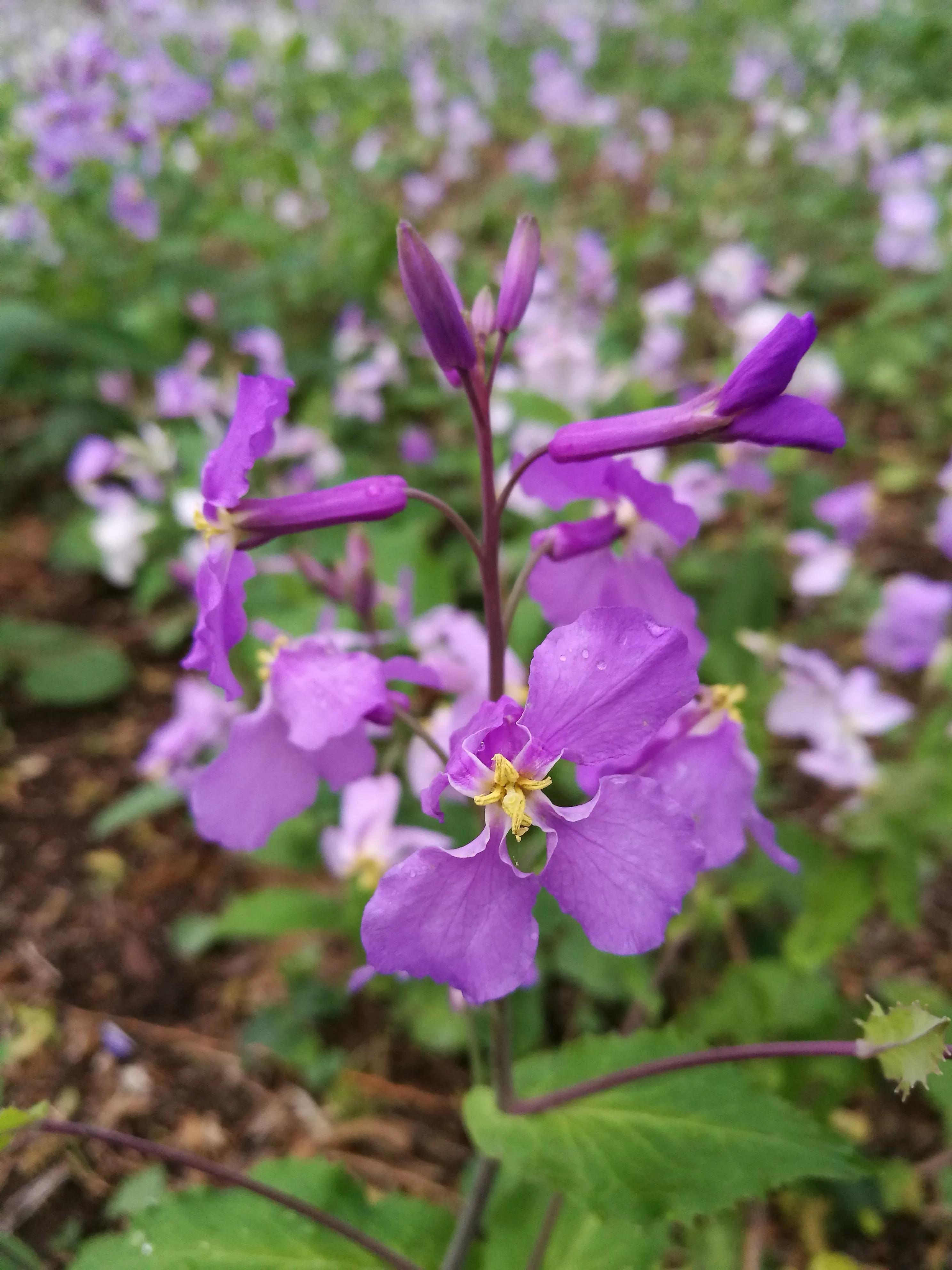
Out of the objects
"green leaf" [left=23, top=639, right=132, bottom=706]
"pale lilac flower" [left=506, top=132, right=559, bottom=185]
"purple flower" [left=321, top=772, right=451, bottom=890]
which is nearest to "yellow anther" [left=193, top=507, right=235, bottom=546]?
"purple flower" [left=321, top=772, right=451, bottom=890]

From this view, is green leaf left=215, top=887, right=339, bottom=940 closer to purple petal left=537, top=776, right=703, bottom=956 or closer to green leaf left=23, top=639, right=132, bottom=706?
purple petal left=537, top=776, right=703, bottom=956

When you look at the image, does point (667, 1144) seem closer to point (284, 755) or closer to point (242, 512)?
point (284, 755)

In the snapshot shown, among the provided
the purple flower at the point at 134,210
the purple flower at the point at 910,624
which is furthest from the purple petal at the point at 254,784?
the purple flower at the point at 134,210

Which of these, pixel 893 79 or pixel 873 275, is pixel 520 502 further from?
pixel 893 79

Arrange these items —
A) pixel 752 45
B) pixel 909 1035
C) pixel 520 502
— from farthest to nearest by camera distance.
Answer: pixel 752 45 → pixel 520 502 → pixel 909 1035

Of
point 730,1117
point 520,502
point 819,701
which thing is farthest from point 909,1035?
point 520,502

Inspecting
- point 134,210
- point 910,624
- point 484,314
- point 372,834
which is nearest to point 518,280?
point 484,314
